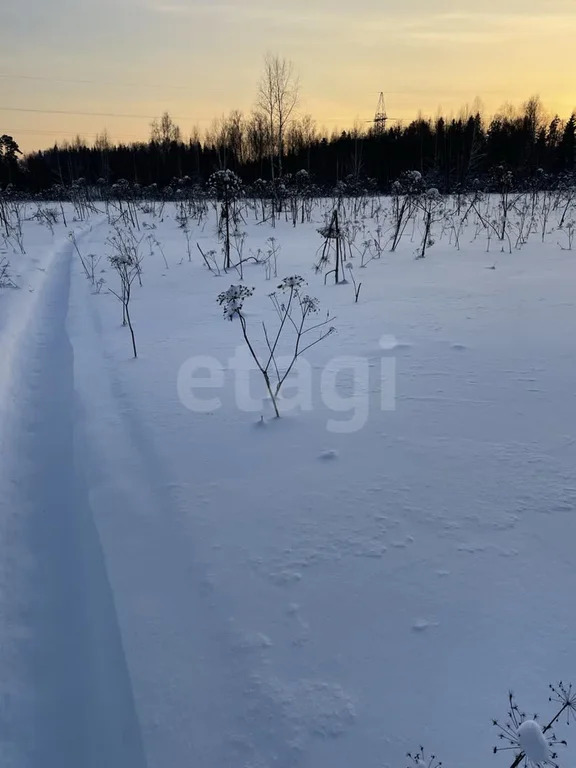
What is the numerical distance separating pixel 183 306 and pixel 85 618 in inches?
191

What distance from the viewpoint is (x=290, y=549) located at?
222 centimetres

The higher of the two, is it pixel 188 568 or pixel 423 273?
pixel 423 273

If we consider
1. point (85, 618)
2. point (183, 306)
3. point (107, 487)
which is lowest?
point (85, 618)

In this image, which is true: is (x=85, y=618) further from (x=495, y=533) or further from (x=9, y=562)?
(x=495, y=533)

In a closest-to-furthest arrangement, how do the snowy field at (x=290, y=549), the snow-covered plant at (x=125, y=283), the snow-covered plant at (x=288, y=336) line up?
the snowy field at (x=290, y=549) < the snow-covered plant at (x=288, y=336) < the snow-covered plant at (x=125, y=283)

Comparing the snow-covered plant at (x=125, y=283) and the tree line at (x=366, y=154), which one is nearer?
the snow-covered plant at (x=125, y=283)

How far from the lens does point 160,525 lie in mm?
2461

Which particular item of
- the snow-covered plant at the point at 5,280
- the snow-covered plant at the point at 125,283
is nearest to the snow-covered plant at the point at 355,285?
the snow-covered plant at the point at 125,283

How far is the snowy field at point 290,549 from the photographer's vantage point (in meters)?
1.57

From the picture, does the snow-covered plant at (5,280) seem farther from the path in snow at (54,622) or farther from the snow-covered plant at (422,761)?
the snow-covered plant at (422,761)

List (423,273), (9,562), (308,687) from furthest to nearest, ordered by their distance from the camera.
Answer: (423,273), (9,562), (308,687)

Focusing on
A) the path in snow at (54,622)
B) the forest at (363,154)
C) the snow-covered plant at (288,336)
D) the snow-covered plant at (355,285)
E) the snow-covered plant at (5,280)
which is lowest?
the path in snow at (54,622)

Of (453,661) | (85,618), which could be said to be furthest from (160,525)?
(453,661)

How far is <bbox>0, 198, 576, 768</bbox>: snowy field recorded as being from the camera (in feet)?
5.15
